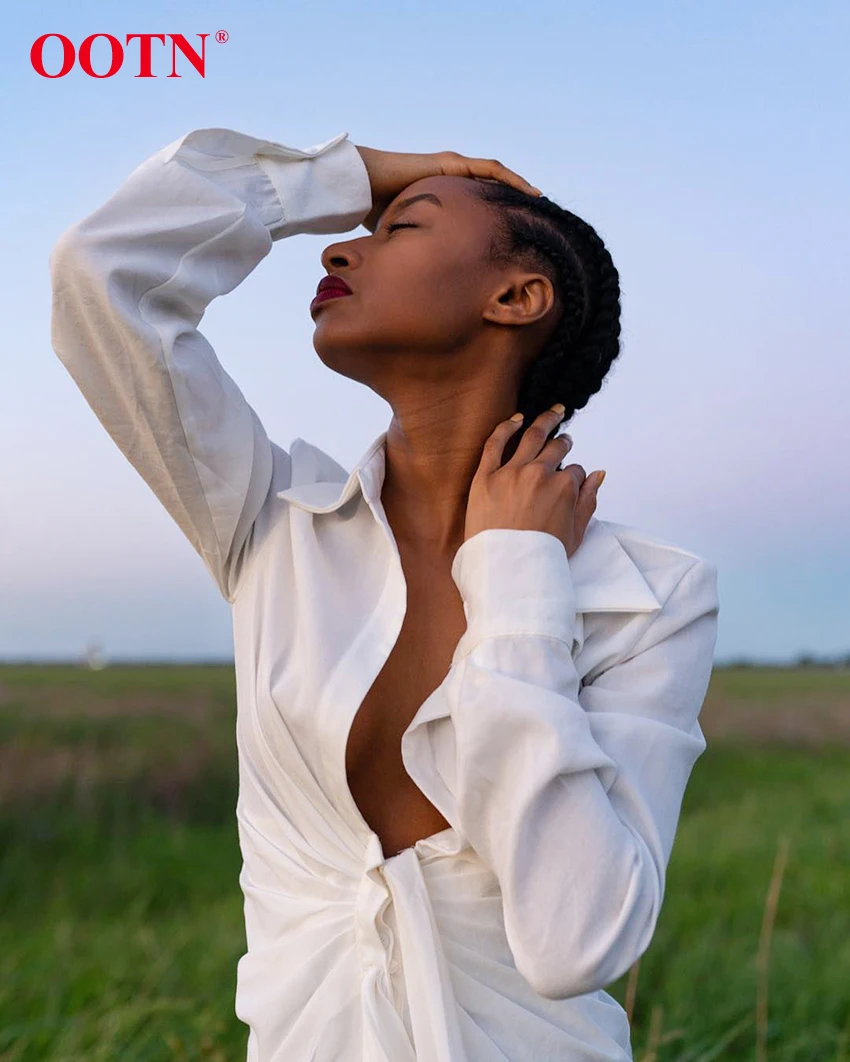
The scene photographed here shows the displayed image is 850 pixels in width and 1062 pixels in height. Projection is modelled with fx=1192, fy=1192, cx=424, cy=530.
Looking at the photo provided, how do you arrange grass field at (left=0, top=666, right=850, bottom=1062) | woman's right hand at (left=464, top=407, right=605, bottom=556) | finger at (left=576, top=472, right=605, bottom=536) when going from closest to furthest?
woman's right hand at (left=464, top=407, right=605, bottom=556)
finger at (left=576, top=472, right=605, bottom=536)
grass field at (left=0, top=666, right=850, bottom=1062)

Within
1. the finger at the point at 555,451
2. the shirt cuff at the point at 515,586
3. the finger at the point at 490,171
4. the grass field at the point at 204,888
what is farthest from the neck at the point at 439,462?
the grass field at the point at 204,888

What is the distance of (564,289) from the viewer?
2043 millimetres

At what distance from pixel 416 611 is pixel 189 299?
60 centimetres

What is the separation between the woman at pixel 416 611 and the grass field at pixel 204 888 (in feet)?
5.47

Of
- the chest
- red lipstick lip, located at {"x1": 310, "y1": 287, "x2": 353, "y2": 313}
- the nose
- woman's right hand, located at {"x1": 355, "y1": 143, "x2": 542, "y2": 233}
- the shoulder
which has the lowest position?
the chest

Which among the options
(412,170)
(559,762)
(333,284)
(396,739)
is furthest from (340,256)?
(559,762)

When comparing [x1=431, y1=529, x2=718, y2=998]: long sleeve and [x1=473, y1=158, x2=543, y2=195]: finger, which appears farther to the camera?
[x1=473, y1=158, x2=543, y2=195]: finger

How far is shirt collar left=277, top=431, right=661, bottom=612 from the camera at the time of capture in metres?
1.75

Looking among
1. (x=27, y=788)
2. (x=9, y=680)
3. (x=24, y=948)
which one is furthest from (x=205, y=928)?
(x=9, y=680)

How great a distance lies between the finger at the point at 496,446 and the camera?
5.92 feet

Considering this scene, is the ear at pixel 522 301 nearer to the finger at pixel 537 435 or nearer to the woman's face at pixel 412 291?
the woman's face at pixel 412 291

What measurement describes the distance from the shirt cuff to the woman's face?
0.33 meters

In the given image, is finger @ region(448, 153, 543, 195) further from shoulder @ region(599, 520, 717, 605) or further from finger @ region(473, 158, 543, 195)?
shoulder @ region(599, 520, 717, 605)

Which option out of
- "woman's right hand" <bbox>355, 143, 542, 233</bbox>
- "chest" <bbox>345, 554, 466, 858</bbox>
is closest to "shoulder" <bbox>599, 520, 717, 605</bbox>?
"chest" <bbox>345, 554, 466, 858</bbox>
